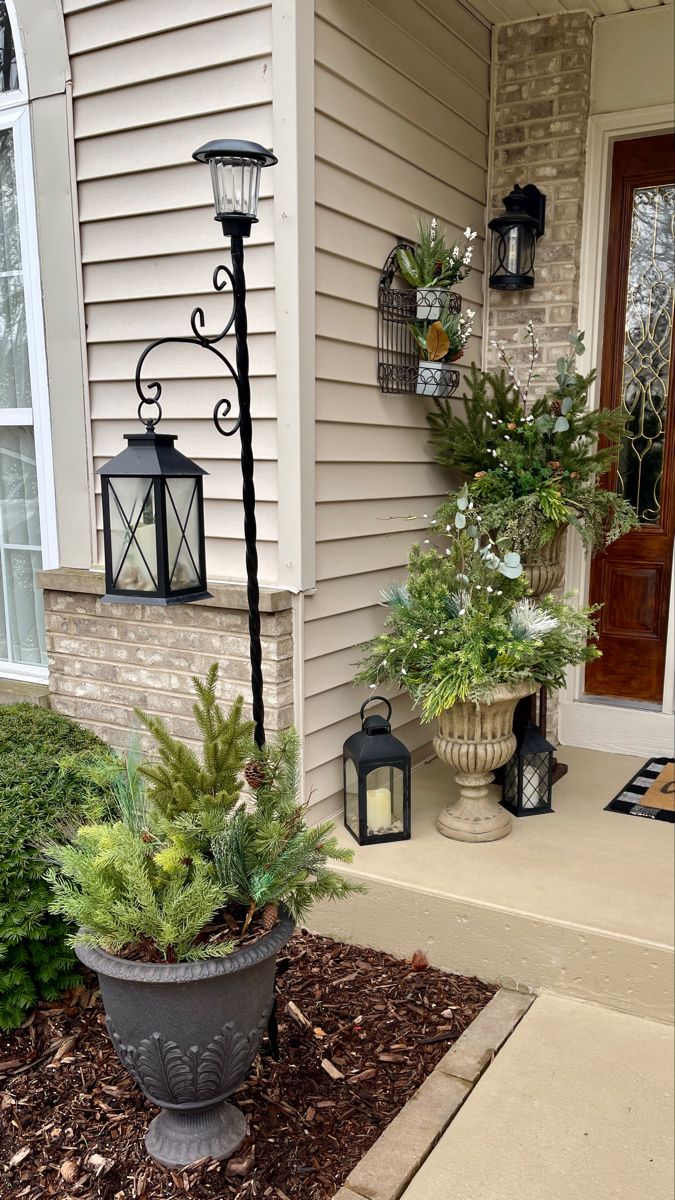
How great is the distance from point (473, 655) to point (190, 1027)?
1.38 meters

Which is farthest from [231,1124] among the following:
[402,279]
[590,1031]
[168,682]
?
[402,279]

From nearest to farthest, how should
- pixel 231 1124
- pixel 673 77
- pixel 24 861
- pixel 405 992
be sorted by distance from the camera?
pixel 231 1124, pixel 24 861, pixel 405 992, pixel 673 77

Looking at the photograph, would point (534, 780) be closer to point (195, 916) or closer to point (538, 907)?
point (538, 907)

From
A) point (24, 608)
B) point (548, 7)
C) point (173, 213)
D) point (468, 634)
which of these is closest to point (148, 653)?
point (24, 608)

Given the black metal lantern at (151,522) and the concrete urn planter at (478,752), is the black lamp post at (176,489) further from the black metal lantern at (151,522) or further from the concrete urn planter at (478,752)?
the concrete urn planter at (478,752)

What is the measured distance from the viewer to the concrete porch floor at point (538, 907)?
8.01 ft

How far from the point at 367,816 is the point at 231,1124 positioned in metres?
1.15

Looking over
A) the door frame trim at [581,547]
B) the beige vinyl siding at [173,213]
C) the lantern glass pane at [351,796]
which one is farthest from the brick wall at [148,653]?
the door frame trim at [581,547]

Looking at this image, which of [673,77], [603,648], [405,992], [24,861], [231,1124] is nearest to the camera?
[231,1124]

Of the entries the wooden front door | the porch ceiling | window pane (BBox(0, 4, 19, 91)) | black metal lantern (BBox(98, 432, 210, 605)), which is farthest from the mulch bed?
the porch ceiling

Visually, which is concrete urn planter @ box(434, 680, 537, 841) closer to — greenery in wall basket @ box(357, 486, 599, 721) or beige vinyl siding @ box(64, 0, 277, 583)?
greenery in wall basket @ box(357, 486, 599, 721)

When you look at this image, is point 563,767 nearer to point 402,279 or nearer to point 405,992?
point 405,992

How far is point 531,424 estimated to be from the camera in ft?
10.7

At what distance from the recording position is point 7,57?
10.7 feet
